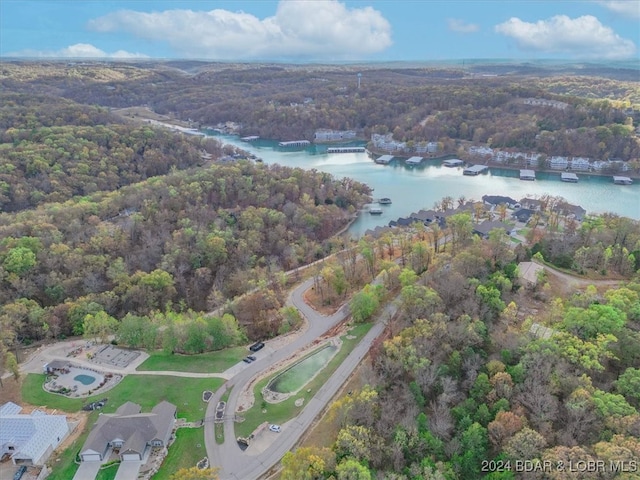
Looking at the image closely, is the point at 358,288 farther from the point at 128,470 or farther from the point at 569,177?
the point at 569,177

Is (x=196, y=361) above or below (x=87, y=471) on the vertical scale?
above

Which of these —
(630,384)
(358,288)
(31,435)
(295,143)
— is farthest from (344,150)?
(31,435)

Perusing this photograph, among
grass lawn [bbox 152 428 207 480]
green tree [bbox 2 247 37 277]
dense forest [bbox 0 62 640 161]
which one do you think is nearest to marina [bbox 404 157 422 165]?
dense forest [bbox 0 62 640 161]

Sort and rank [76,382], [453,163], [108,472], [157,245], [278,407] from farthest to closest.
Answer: [453,163], [157,245], [76,382], [278,407], [108,472]

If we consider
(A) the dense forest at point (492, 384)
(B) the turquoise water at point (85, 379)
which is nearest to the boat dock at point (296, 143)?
(A) the dense forest at point (492, 384)

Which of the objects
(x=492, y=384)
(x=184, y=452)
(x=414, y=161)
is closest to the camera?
(x=184, y=452)

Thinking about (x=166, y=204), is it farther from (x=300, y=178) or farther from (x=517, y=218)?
(x=517, y=218)

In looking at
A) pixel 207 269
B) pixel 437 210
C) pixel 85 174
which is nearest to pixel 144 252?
pixel 207 269
